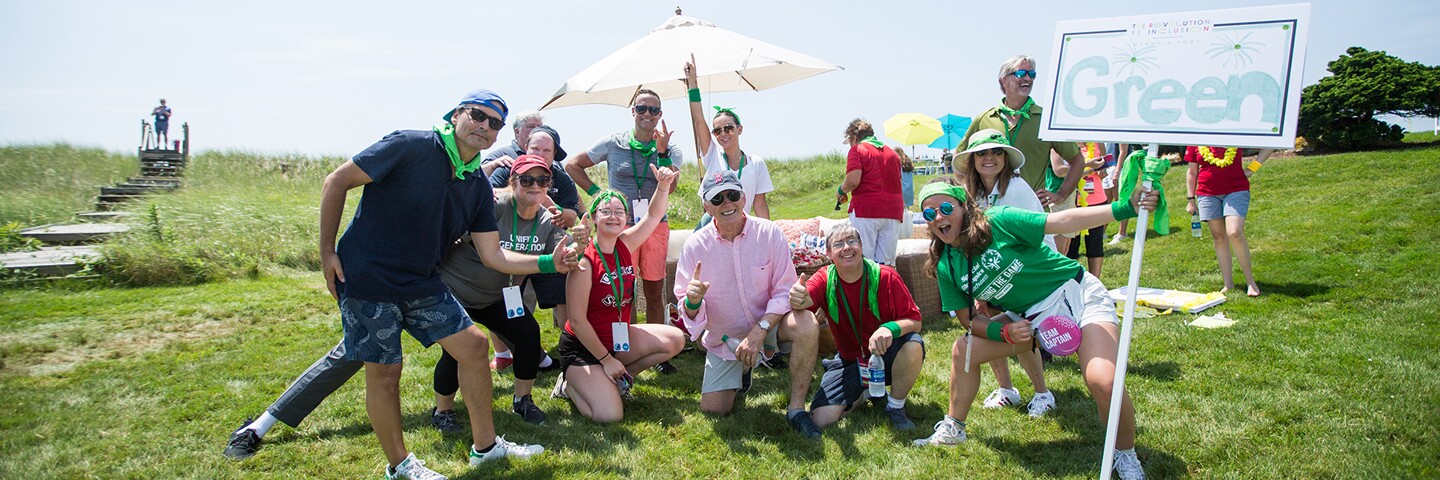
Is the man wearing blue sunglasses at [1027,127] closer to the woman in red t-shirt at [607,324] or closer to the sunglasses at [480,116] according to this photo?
the woman in red t-shirt at [607,324]

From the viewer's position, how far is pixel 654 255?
5504mm

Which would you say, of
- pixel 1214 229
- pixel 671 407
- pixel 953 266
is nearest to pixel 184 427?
pixel 671 407

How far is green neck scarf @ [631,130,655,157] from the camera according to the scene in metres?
5.85

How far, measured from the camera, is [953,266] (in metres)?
3.72

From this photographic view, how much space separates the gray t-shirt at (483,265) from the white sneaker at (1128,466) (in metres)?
2.96

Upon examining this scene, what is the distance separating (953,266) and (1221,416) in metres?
1.72

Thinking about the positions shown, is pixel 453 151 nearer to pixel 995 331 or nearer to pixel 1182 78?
pixel 995 331

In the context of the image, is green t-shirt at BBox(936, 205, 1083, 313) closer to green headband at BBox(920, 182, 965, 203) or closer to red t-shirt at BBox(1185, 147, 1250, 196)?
green headband at BBox(920, 182, 965, 203)

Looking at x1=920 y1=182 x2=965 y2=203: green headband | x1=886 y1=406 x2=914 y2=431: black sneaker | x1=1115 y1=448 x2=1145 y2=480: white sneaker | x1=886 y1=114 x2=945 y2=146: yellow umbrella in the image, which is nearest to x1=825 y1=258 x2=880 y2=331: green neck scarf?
x1=886 y1=406 x2=914 y2=431: black sneaker

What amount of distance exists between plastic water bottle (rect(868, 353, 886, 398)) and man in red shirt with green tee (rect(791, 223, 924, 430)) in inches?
6.4

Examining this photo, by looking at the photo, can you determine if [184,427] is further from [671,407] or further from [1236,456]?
[1236,456]

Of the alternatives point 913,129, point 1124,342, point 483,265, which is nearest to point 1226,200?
point 1124,342

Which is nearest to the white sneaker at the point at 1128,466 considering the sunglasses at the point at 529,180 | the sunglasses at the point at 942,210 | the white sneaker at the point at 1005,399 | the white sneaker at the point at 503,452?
the white sneaker at the point at 1005,399

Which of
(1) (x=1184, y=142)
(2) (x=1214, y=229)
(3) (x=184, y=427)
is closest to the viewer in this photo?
(1) (x=1184, y=142)
